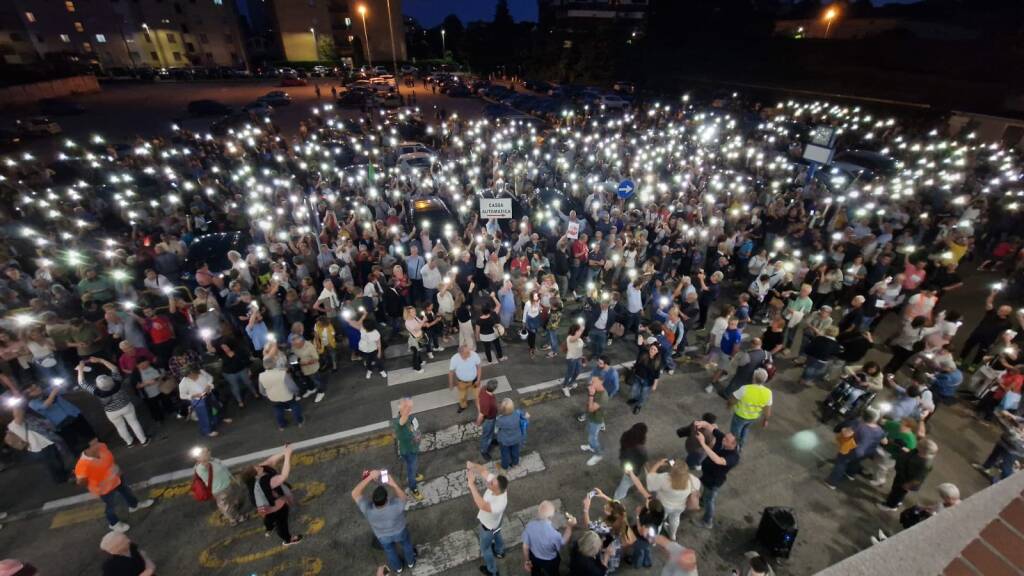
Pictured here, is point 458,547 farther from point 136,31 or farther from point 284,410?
point 136,31

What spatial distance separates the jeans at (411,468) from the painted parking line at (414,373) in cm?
282

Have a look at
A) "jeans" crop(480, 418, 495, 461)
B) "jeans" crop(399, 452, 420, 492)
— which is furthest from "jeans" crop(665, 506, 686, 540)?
"jeans" crop(399, 452, 420, 492)

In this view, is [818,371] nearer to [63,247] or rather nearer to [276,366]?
[276,366]

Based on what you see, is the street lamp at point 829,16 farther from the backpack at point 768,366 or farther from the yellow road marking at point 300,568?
the yellow road marking at point 300,568

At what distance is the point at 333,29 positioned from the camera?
7769 cm

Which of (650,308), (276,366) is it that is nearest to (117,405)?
(276,366)

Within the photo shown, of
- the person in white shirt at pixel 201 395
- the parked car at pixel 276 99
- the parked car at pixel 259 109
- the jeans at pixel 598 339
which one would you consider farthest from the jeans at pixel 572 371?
the parked car at pixel 276 99

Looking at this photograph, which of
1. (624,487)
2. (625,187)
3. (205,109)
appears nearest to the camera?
(624,487)

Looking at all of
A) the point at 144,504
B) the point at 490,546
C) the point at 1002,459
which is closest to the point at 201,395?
the point at 144,504

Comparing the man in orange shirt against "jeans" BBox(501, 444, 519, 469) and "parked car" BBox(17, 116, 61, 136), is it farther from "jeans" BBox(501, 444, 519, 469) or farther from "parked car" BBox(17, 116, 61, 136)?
"parked car" BBox(17, 116, 61, 136)

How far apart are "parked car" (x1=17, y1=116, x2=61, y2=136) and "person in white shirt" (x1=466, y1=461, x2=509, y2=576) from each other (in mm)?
42767

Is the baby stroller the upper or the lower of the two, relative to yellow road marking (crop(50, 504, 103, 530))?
upper

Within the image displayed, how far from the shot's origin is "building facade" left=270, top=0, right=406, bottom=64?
70688mm

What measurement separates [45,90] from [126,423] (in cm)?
5522
